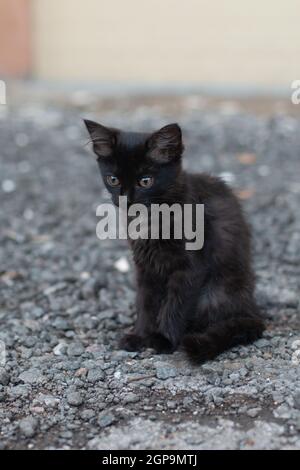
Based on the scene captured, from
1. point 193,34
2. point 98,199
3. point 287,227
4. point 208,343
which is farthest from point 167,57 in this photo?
point 208,343

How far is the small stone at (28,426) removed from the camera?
2951mm

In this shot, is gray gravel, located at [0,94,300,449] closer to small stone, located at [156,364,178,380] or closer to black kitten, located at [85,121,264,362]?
small stone, located at [156,364,178,380]

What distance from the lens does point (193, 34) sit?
8.78 m

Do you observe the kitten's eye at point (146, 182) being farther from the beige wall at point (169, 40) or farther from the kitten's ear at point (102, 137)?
the beige wall at point (169, 40)

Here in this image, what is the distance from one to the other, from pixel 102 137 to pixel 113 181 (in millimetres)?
213

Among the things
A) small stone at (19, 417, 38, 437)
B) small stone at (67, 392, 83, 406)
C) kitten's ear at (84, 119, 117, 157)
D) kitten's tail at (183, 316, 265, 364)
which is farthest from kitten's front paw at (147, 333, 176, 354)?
kitten's ear at (84, 119, 117, 157)

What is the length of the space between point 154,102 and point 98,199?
302 centimetres

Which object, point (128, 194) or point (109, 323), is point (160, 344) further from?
point (128, 194)

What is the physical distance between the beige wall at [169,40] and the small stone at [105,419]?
6.28m

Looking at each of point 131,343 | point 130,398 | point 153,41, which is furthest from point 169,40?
point 130,398

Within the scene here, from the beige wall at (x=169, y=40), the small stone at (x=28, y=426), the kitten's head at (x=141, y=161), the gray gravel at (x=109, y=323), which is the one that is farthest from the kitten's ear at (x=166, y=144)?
the beige wall at (x=169, y=40)

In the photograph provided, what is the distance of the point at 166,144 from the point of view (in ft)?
11.3

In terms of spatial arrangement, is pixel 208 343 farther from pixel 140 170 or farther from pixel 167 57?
pixel 167 57
